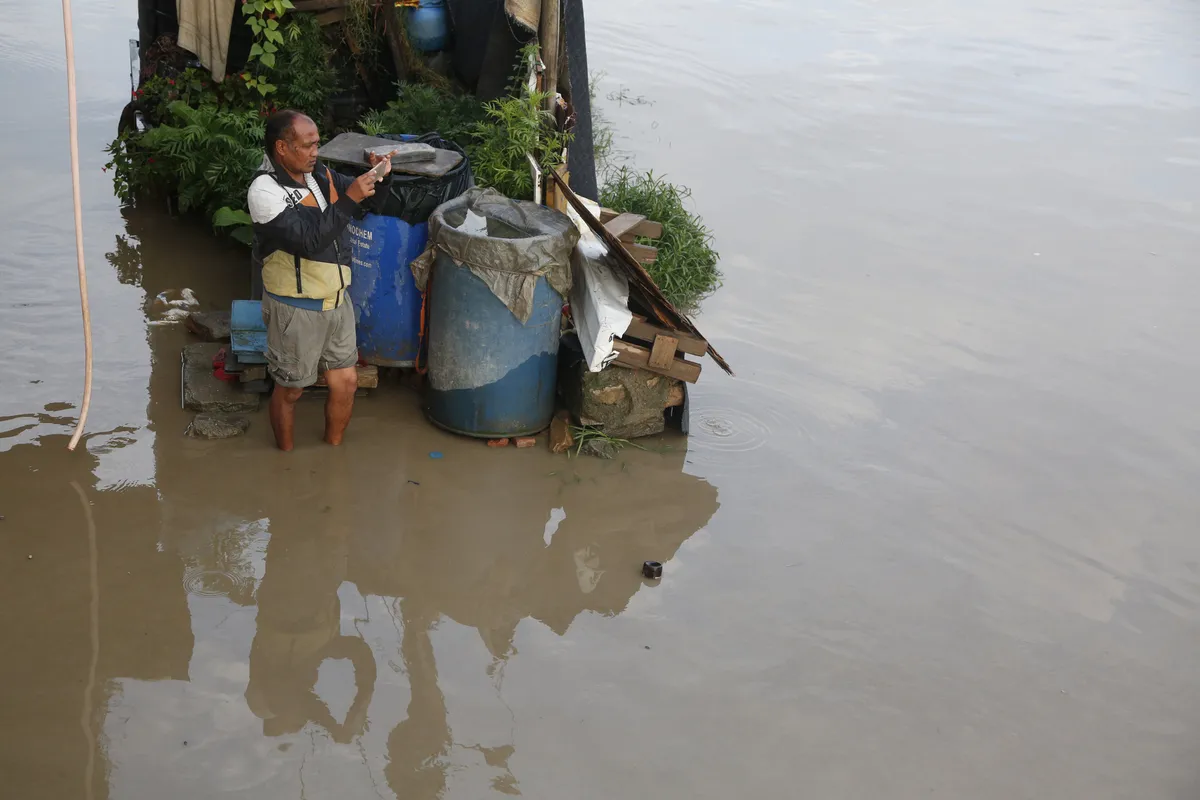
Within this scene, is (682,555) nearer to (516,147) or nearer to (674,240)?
(516,147)

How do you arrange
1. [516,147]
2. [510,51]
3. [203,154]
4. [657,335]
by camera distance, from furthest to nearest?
1. [510,51]
2. [203,154]
3. [516,147]
4. [657,335]

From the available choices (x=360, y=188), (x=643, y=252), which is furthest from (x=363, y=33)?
(x=360, y=188)

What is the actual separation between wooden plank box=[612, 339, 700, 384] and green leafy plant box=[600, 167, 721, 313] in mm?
1711

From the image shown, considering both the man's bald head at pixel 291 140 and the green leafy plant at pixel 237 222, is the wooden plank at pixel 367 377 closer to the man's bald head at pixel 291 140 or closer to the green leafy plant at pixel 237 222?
the man's bald head at pixel 291 140

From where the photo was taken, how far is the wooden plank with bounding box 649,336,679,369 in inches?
206

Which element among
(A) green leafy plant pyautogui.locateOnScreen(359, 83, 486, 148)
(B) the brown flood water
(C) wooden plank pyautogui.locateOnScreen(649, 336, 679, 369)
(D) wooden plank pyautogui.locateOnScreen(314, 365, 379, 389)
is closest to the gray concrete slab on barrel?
(B) the brown flood water

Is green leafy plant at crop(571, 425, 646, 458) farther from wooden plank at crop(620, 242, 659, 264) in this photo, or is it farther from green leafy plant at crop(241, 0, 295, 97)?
green leafy plant at crop(241, 0, 295, 97)

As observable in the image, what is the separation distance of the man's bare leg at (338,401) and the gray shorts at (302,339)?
74mm

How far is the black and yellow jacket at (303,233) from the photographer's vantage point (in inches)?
178

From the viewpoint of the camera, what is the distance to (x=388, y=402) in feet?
18.8

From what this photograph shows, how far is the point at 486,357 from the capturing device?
5250 mm

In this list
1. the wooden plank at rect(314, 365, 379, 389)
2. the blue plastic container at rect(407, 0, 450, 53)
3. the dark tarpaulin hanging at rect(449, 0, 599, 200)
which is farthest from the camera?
the blue plastic container at rect(407, 0, 450, 53)

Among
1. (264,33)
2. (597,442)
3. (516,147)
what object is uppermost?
(264,33)

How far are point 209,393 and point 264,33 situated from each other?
321 cm
